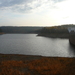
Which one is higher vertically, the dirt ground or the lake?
the dirt ground

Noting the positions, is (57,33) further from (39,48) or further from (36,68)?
(36,68)

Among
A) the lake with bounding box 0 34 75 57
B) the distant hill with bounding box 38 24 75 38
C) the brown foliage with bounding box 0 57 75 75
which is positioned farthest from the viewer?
the distant hill with bounding box 38 24 75 38

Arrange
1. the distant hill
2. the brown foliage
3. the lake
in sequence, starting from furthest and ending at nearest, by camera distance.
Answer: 1. the distant hill
2. the lake
3. the brown foliage

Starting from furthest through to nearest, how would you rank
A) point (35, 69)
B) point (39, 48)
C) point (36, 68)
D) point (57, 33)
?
point (57, 33), point (39, 48), point (36, 68), point (35, 69)

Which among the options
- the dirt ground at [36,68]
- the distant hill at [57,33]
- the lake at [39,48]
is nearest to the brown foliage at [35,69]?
the dirt ground at [36,68]

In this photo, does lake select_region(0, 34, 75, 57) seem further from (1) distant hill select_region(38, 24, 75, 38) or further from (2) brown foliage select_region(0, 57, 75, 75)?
(1) distant hill select_region(38, 24, 75, 38)

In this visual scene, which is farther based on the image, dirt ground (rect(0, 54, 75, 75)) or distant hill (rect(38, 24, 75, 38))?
distant hill (rect(38, 24, 75, 38))

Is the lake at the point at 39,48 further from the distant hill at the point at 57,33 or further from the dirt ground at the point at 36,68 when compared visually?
the distant hill at the point at 57,33

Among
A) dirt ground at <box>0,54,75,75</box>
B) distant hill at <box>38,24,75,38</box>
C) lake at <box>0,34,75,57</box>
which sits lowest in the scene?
distant hill at <box>38,24,75,38</box>

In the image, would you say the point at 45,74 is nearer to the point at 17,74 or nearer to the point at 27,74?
the point at 27,74

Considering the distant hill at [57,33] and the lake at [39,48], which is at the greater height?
the lake at [39,48]

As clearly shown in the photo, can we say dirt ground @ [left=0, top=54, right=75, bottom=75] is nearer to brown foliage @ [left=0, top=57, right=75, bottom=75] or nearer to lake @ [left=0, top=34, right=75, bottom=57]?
brown foliage @ [left=0, top=57, right=75, bottom=75]

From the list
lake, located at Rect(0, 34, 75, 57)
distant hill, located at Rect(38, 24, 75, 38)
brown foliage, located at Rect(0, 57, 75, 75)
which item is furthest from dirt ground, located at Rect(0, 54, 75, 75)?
distant hill, located at Rect(38, 24, 75, 38)

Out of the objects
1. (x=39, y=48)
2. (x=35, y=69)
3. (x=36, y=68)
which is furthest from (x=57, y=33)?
(x=35, y=69)
